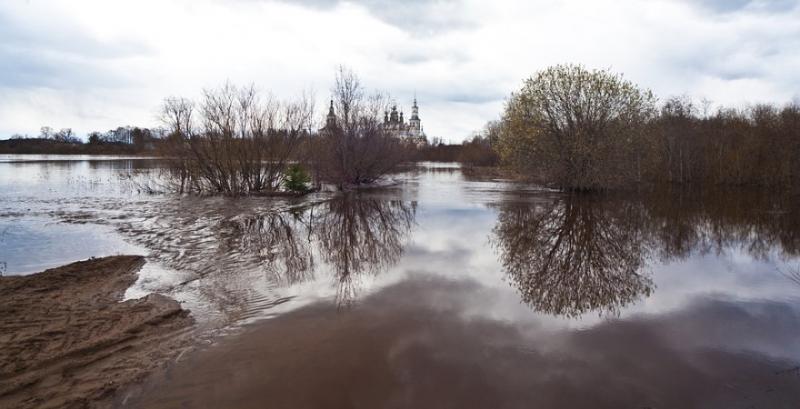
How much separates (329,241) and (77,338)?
22.8 ft

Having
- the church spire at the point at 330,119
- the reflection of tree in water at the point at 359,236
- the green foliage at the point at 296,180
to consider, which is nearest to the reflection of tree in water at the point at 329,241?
the reflection of tree in water at the point at 359,236

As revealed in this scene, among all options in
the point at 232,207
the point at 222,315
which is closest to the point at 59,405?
the point at 222,315

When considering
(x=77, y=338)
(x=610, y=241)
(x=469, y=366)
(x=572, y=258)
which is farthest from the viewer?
(x=610, y=241)

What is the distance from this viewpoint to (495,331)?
5.76m

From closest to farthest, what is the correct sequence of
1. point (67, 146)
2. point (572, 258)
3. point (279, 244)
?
point (572, 258) → point (279, 244) → point (67, 146)

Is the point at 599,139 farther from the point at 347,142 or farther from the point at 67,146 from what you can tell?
the point at 67,146

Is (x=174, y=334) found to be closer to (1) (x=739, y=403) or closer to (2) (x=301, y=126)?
(1) (x=739, y=403)

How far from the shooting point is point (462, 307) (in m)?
6.72

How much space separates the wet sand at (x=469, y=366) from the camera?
4125mm

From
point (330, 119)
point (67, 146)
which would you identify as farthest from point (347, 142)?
point (67, 146)

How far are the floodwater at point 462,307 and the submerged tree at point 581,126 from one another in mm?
13249

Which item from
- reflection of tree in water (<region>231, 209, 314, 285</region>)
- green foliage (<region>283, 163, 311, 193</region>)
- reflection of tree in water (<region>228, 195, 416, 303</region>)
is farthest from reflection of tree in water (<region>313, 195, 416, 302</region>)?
green foliage (<region>283, 163, 311, 193</region>)

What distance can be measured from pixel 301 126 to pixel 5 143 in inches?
4332

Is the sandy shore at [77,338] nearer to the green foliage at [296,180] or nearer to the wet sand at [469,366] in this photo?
the wet sand at [469,366]
